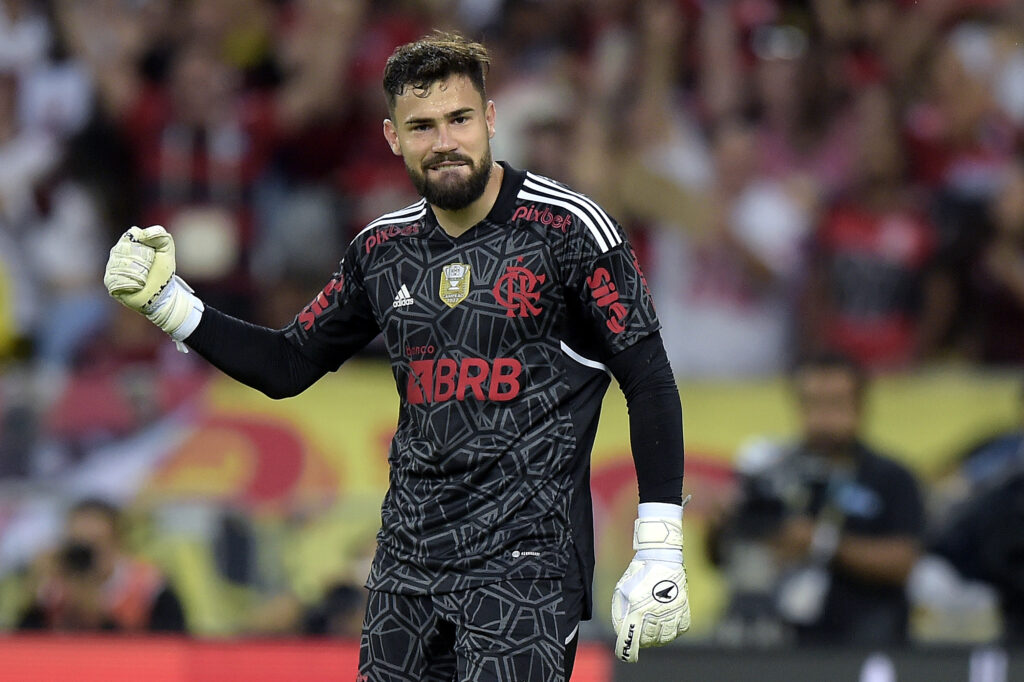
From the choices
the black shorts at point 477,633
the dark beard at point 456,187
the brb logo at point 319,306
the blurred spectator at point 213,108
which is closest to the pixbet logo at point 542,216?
the dark beard at point 456,187

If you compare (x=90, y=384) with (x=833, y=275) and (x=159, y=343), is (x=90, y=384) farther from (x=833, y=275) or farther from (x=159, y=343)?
(x=833, y=275)

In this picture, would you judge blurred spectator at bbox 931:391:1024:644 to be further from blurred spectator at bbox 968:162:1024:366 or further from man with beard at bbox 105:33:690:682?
man with beard at bbox 105:33:690:682

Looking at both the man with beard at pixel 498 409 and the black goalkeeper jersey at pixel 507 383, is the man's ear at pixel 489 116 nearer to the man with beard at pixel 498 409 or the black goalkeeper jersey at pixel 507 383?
the man with beard at pixel 498 409

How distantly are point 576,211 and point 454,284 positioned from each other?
1.19 ft

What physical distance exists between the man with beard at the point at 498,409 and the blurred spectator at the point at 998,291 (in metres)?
4.61

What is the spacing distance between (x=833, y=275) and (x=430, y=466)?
4.58 m

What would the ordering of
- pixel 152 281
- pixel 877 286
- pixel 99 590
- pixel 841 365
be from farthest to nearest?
pixel 877 286 < pixel 841 365 < pixel 99 590 < pixel 152 281

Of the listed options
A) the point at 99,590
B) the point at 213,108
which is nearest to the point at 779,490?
the point at 99,590

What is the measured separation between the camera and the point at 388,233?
4.23 m

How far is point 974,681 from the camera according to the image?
586cm

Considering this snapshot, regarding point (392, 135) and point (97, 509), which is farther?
point (97, 509)

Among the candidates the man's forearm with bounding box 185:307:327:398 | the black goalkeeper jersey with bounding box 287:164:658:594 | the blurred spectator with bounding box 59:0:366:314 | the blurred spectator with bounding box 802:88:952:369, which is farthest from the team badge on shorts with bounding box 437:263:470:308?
the blurred spectator with bounding box 59:0:366:314

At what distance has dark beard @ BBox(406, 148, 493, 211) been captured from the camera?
3.99 m

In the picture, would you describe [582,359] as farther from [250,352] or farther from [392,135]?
[250,352]
